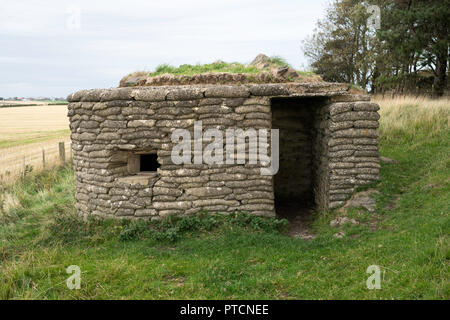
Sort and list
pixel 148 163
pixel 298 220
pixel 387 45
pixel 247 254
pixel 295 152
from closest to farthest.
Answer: pixel 247 254, pixel 298 220, pixel 148 163, pixel 295 152, pixel 387 45

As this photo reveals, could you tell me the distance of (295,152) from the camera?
832 cm

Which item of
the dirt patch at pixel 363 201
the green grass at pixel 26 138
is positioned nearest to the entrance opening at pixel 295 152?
the dirt patch at pixel 363 201

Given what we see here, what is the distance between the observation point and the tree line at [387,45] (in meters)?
13.5

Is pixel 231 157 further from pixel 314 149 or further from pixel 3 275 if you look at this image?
pixel 3 275

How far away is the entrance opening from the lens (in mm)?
8188

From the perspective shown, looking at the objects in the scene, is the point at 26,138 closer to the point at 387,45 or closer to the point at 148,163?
the point at 148,163

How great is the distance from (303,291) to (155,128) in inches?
139

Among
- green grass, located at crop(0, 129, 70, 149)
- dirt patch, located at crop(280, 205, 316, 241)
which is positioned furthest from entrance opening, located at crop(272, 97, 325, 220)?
green grass, located at crop(0, 129, 70, 149)

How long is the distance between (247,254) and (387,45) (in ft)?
41.1

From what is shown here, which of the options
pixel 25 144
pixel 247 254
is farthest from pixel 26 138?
pixel 247 254

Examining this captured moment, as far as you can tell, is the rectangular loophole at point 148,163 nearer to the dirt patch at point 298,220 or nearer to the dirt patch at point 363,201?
the dirt patch at point 298,220

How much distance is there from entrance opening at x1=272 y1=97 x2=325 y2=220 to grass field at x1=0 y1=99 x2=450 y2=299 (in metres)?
1.63

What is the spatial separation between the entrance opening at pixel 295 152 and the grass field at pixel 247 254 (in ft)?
5.34

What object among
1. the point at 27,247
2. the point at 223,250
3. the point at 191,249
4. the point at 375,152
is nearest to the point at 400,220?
the point at 375,152
